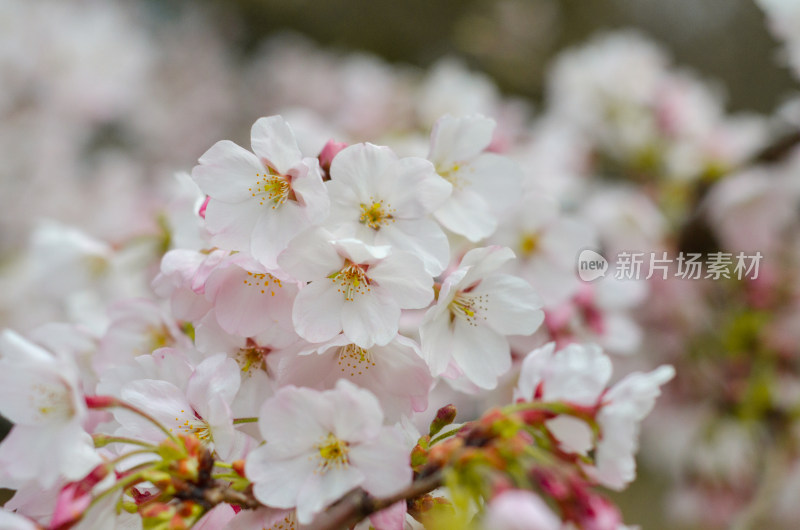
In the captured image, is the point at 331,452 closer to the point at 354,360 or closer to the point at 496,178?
the point at 354,360

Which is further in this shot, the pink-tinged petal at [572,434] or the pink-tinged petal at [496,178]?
the pink-tinged petal at [496,178]

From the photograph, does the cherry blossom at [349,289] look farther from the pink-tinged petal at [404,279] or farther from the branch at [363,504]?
the branch at [363,504]

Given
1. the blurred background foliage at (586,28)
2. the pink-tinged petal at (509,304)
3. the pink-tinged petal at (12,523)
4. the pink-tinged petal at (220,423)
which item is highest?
the blurred background foliage at (586,28)

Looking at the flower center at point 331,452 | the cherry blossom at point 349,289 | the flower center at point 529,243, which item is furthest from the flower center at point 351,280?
the flower center at point 529,243

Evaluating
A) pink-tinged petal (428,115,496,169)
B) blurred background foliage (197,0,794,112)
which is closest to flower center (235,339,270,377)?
pink-tinged petal (428,115,496,169)

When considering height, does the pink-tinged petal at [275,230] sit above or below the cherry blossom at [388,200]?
below

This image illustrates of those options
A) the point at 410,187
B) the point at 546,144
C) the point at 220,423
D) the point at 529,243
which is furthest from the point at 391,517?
the point at 546,144

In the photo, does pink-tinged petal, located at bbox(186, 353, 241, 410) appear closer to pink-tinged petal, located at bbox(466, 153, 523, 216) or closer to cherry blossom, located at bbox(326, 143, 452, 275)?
cherry blossom, located at bbox(326, 143, 452, 275)
